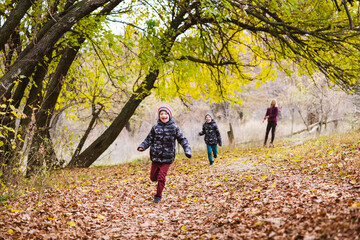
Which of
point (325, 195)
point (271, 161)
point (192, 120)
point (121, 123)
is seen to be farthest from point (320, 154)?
point (192, 120)

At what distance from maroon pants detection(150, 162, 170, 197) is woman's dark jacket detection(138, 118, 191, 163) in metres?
0.13

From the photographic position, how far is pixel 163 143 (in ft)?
20.6

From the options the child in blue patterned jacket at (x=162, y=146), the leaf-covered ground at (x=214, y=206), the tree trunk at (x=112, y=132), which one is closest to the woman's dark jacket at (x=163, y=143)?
the child in blue patterned jacket at (x=162, y=146)

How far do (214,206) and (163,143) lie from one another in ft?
5.77

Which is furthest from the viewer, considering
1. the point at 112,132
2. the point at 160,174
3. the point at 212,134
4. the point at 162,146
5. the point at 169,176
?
the point at 112,132

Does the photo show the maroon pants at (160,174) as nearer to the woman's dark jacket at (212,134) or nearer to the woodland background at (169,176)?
the woodland background at (169,176)

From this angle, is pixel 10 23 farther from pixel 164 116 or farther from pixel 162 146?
pixel 162 146

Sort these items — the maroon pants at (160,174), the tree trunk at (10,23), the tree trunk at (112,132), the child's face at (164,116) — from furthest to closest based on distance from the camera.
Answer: the tree trunk at (112,132) < the child's face at (164,116) < the maroon pants at (160,174) < the tree trunk at (10,23)

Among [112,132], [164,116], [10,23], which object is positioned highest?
[10,23]

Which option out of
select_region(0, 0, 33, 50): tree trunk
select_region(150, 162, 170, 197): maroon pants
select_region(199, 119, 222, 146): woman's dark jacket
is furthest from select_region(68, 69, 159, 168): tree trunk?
select_region(0, 0, 33, 50): tree trunk

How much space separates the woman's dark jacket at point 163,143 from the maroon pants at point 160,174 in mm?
126

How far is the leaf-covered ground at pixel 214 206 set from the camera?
3.26 meters

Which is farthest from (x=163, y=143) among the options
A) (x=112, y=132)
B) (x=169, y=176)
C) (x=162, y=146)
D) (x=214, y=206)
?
(x=112, y=132)

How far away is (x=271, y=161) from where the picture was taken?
362 inches
